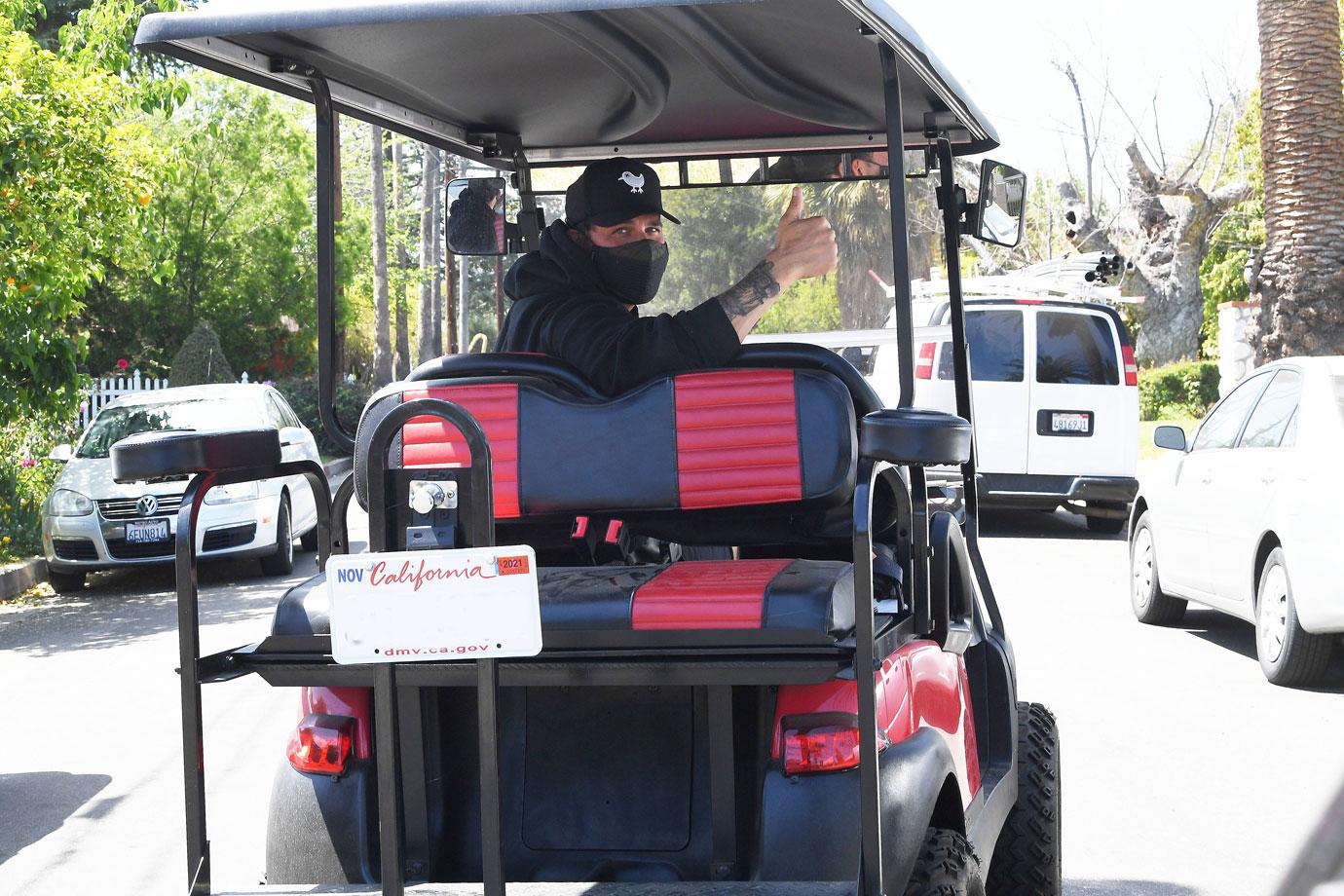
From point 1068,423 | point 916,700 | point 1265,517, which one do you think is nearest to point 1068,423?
point 1068,423

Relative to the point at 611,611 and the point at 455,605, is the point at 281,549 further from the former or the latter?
the point at 455,605

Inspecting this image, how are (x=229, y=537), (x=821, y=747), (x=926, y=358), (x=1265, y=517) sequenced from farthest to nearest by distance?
(x=229, y=537) → (x=1265, y=517) → (x=926, y=358) → (x=821, y=747)

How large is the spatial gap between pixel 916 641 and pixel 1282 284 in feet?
46.5

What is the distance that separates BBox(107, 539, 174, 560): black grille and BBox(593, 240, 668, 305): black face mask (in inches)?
362

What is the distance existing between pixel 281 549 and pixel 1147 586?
7316 mm

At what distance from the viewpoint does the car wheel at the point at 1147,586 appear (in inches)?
392

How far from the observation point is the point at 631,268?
14.2ft

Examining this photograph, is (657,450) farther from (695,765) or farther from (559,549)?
(695,765)

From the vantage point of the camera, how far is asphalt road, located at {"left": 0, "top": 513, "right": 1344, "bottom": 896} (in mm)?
5375

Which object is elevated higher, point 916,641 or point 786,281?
point 786,281

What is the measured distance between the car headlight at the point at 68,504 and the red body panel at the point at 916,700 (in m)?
10.3

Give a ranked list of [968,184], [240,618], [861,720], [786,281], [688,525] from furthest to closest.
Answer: [240,618], [968,184], [786,281], [688,525], [861,720]

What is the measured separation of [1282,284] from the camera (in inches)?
634

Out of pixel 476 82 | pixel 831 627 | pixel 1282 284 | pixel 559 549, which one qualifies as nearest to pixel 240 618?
pixel 476 82
